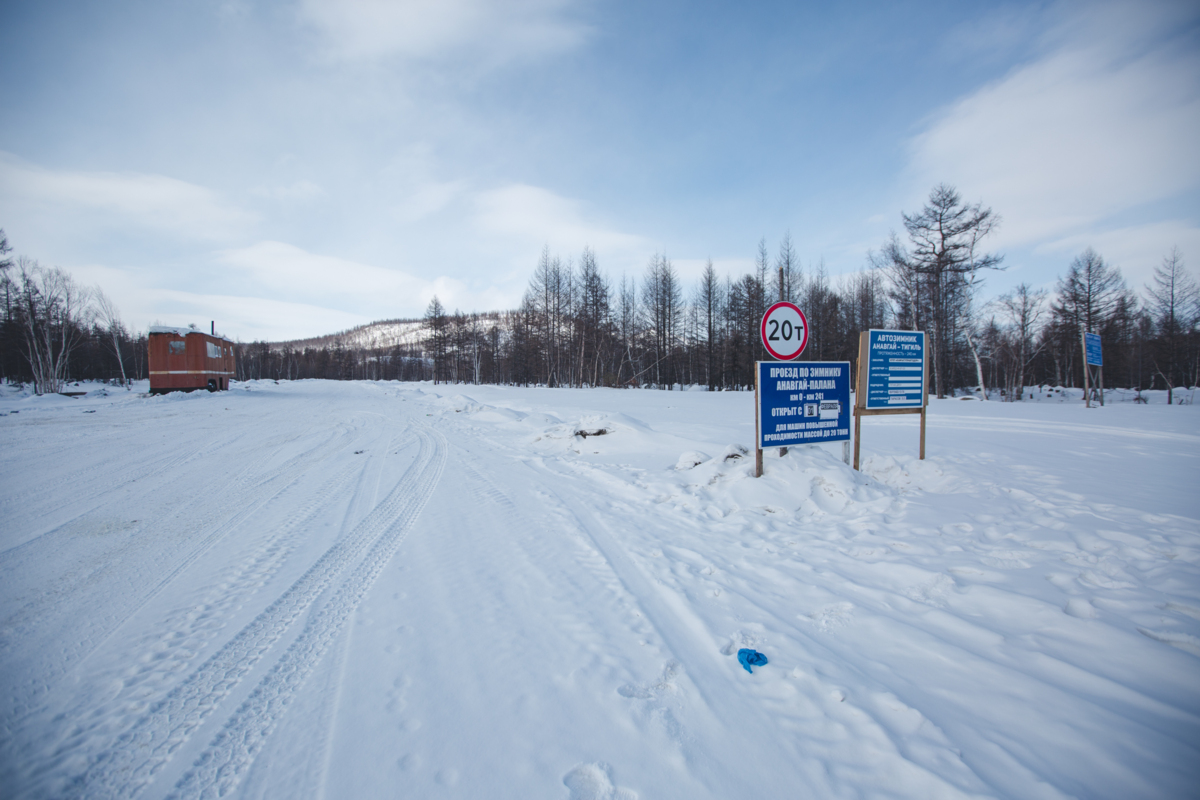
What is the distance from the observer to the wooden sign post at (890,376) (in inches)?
264

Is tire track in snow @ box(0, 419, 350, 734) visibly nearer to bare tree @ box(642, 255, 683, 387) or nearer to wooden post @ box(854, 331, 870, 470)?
wooden post @ box(854, 331, 870, 470)

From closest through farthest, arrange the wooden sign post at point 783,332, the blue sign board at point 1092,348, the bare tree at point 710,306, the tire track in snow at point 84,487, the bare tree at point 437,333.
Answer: the tire track in snow at point 84,487
the wooden sign post at point 783,332
the blue sign board at point 1092,348
the bare tree at point 710,306
the bare tree at point 437,333

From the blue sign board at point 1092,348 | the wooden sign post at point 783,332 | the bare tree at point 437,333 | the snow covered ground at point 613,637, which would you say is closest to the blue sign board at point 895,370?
the snow covered ground at point 613,637

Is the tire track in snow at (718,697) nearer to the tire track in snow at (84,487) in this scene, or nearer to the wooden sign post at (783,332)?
the wooden sign post at (783,332)

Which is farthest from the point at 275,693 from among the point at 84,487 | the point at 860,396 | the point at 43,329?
the point at 43,329

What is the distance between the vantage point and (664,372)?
4734 cm

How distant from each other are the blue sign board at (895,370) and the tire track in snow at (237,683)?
278 inches

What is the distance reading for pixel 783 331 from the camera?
6.23m

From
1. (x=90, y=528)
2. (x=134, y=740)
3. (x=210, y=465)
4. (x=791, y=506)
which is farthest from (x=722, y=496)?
(x=210, y=465)

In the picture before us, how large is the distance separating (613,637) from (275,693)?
6.41 feet

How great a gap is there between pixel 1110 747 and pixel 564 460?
741 centimetres

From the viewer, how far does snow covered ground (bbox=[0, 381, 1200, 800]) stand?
1.92 m

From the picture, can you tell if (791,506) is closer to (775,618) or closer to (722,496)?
(722,496)

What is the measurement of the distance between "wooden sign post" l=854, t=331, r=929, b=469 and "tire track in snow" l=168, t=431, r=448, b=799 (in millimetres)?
6573
